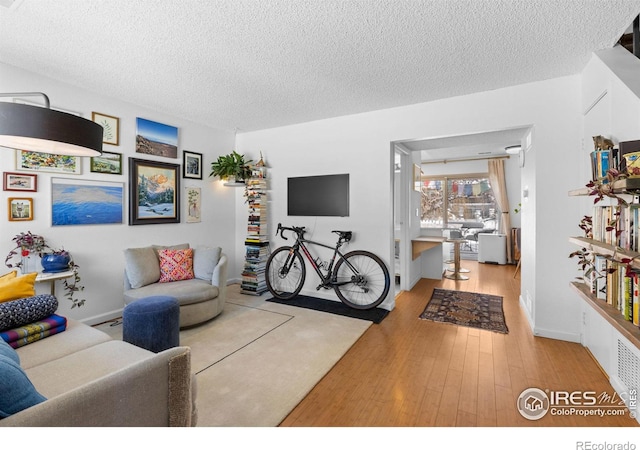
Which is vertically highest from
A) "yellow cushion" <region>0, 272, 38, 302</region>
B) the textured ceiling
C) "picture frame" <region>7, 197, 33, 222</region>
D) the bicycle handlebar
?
the textured ceiling

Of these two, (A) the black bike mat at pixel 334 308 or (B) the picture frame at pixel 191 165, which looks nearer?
(A) the black bike mat at pixel 334 308

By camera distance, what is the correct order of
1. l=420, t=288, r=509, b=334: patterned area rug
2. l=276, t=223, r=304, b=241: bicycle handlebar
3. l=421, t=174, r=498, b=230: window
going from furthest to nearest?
l=421, t=174, r=498, b=230: window → l=276, t=223, r=304, b=241: bicycle handlebar → l=420, t=288, r=509, b=334: patterned area rug

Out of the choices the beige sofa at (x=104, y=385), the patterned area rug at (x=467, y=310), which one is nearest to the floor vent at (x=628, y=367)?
the patterned area rug at (x=467, y=310)

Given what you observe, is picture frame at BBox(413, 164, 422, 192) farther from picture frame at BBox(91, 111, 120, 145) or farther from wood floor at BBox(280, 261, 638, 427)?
picture frame at BBox(91, 111, 120, 145)

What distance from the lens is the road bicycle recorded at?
12.6ft

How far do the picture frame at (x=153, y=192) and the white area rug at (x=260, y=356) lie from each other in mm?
1402

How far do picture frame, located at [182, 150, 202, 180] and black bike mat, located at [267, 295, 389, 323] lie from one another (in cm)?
219

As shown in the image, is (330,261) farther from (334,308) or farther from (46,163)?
(46,163)

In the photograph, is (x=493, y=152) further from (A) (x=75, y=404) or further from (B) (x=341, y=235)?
(A) (x=75, y=404)

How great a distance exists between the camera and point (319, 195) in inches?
166

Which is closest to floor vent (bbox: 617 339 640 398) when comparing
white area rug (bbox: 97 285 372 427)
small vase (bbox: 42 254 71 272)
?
white area rug (bbox: 97 285 372 427)

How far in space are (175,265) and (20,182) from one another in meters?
1.60

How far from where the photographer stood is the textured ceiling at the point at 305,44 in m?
1.92

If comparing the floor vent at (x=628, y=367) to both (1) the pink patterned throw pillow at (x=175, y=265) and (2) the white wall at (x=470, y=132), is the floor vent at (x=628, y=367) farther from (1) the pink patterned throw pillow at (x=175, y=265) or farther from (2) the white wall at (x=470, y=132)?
(1) the pink patterned throw pillow at (x=175, y=265)
